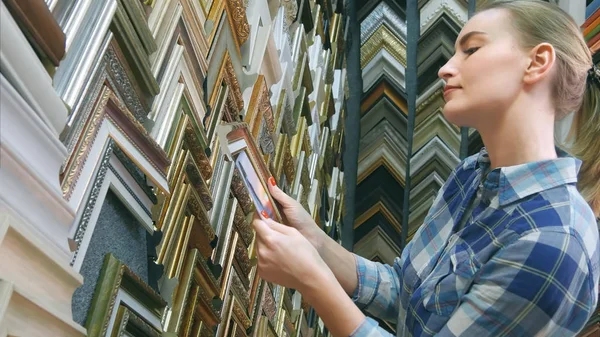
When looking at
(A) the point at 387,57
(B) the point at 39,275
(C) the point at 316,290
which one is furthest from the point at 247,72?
(A) the point at 387,57

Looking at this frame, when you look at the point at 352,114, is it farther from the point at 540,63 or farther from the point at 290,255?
the point at 290,255

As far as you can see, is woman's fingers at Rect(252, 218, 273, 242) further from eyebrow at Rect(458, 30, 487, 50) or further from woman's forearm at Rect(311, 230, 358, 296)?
eyebrow at Rect(458, 30, 487, 50)

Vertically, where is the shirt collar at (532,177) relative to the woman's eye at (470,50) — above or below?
below

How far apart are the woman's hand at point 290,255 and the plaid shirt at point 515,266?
0.20 ft

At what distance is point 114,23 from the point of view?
59cm

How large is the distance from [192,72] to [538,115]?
0.37 metres

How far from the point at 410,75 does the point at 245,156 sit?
169 centimetres

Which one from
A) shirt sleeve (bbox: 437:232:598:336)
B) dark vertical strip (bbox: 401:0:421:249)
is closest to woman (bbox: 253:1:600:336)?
shirt sleeve (bbox: 437:232:598:336)

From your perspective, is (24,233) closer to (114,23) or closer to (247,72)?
(114,23)

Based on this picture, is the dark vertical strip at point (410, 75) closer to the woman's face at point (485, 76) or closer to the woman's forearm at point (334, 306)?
the woman's face at point (485, 76)

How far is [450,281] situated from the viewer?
0.64 m

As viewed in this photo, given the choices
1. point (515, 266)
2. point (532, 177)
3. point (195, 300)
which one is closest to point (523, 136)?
point (532, 177)

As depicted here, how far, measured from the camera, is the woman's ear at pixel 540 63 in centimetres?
71

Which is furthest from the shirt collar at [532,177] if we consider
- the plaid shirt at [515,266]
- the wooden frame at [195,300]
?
the wooden frame at [195,300]
